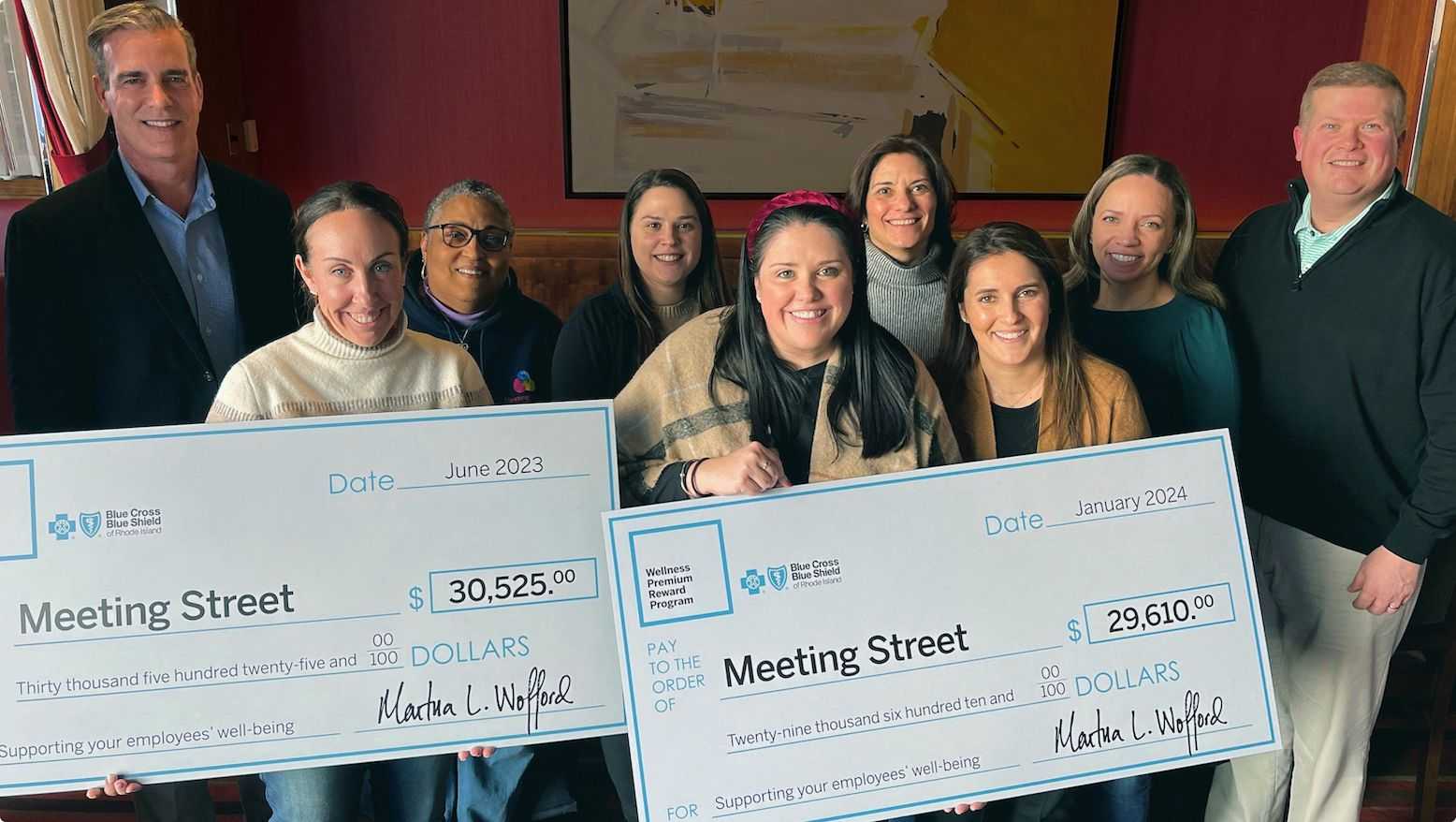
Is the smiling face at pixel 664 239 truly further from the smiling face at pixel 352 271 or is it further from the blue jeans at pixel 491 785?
the blue jeans at pixel 491 785

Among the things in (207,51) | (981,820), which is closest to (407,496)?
(981,820)

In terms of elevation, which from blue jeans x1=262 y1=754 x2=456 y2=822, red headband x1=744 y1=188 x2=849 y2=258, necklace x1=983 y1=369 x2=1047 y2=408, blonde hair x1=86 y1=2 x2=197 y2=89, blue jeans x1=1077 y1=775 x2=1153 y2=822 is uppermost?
blonde hair x1=86 y1=2 x2=197 y2=89

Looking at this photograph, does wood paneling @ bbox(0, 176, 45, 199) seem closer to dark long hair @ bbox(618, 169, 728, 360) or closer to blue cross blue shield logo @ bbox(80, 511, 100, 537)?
blue cross blue shield logo @ bbox(80, 511, 100, 537)

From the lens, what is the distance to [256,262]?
212cm

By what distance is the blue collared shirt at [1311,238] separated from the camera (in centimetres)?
205

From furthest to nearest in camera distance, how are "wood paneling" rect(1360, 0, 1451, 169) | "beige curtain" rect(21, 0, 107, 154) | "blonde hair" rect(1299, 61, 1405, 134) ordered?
1. "wood paneling" rect(1360, 0, 1451, 169)
2. "beige curtain" rect(21, 0, 107, 154)
3. "blonde hair" rect(1299, 61, 1405, 134)

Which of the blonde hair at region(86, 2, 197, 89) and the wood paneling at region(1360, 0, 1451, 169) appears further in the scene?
the wood paneling at region(1360, 0, 1451, 169)

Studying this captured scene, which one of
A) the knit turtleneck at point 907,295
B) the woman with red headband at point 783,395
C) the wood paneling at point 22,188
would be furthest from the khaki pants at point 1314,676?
the wood paneling at point 22,188

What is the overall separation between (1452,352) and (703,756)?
165 cm

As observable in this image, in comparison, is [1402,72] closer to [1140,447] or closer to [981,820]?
[1140,447]

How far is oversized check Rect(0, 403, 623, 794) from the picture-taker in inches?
65.7

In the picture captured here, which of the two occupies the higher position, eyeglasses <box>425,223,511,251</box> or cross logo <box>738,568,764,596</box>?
eyeglasses <box>425,223,511,251</box>

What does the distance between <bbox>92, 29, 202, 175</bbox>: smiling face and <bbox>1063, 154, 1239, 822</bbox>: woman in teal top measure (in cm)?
192

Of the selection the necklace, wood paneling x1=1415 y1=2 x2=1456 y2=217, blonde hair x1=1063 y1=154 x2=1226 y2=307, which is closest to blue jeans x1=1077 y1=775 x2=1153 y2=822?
the necklace
